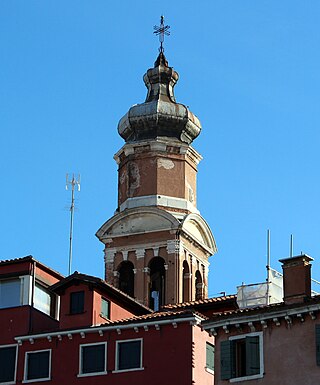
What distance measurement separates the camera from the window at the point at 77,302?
4984 centimetres

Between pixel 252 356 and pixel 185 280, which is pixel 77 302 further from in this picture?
pixel 185 280

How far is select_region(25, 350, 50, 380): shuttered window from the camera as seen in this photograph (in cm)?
4928

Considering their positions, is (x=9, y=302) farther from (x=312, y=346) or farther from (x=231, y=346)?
(x=312, y=346)

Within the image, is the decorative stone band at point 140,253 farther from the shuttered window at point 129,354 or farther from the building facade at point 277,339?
the building facade at point 277,339

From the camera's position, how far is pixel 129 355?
47.8 meters

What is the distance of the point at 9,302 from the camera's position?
5162 cm

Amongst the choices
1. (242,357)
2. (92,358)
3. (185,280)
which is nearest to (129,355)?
(92,358)

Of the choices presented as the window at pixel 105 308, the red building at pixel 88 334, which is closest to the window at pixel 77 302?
the red building at pixel 88 334

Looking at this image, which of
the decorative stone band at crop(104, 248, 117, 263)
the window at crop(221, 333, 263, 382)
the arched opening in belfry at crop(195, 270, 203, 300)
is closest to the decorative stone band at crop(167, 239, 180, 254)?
→ the arched opening in belfry at crop(195, 270, 203, 300)

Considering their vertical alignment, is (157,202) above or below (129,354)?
above

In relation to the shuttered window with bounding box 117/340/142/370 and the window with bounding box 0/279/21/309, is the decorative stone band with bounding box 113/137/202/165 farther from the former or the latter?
the shuttered window with bounding box 117/340/142/370

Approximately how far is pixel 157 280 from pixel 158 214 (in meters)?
3.75

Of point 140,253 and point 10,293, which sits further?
point 140,253

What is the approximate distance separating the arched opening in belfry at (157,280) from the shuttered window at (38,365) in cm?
2286
